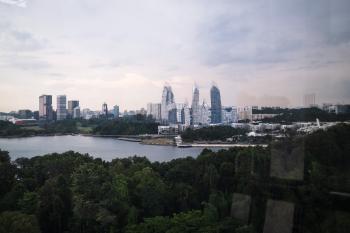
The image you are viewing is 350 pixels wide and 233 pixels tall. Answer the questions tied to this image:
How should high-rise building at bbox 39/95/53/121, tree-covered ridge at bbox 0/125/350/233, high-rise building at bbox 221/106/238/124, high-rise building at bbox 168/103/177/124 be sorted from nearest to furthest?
tree-covered ridge at bbox 0/125/350/233 < high-rise building at bbox 39/95/53/121 < high-rise building at bbox 221/106/238/124 < high-rise building at bbox 168/103/177/124

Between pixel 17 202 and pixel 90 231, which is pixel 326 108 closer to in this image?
pixel 90 231

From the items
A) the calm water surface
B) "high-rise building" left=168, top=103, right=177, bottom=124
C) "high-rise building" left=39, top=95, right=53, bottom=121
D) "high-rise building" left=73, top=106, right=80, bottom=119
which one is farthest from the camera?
"high-rise building" left=168, top=103, right=177, bottom=124

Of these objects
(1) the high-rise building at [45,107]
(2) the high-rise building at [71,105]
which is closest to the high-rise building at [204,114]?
(2) the high-rise building at [71,105]

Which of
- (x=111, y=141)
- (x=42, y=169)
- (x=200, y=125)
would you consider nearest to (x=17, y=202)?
(x=42, y=169)

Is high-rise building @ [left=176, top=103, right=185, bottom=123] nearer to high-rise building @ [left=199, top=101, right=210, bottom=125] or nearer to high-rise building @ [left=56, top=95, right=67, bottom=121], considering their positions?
high-rise building @ [left=199, top=101, right=210, bottom=125]

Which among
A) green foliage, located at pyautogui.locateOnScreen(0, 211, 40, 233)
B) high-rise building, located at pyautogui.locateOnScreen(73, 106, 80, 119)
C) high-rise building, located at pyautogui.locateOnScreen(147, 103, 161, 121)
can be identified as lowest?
green foliage, located at pyautogui.locateOnScreen(0, 211, 40, 233)

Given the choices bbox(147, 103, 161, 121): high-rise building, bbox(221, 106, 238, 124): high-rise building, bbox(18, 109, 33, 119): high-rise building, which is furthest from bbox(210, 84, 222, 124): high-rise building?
bbox(18, 109, 33, 119): high-rise building

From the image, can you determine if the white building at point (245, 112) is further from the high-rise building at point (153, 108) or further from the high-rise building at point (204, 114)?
the high-rise building at point (153, 108)

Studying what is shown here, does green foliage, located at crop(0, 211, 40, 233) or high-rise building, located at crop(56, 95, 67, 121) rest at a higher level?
high-rise building, located at crop(56, 95, 67, 121)
